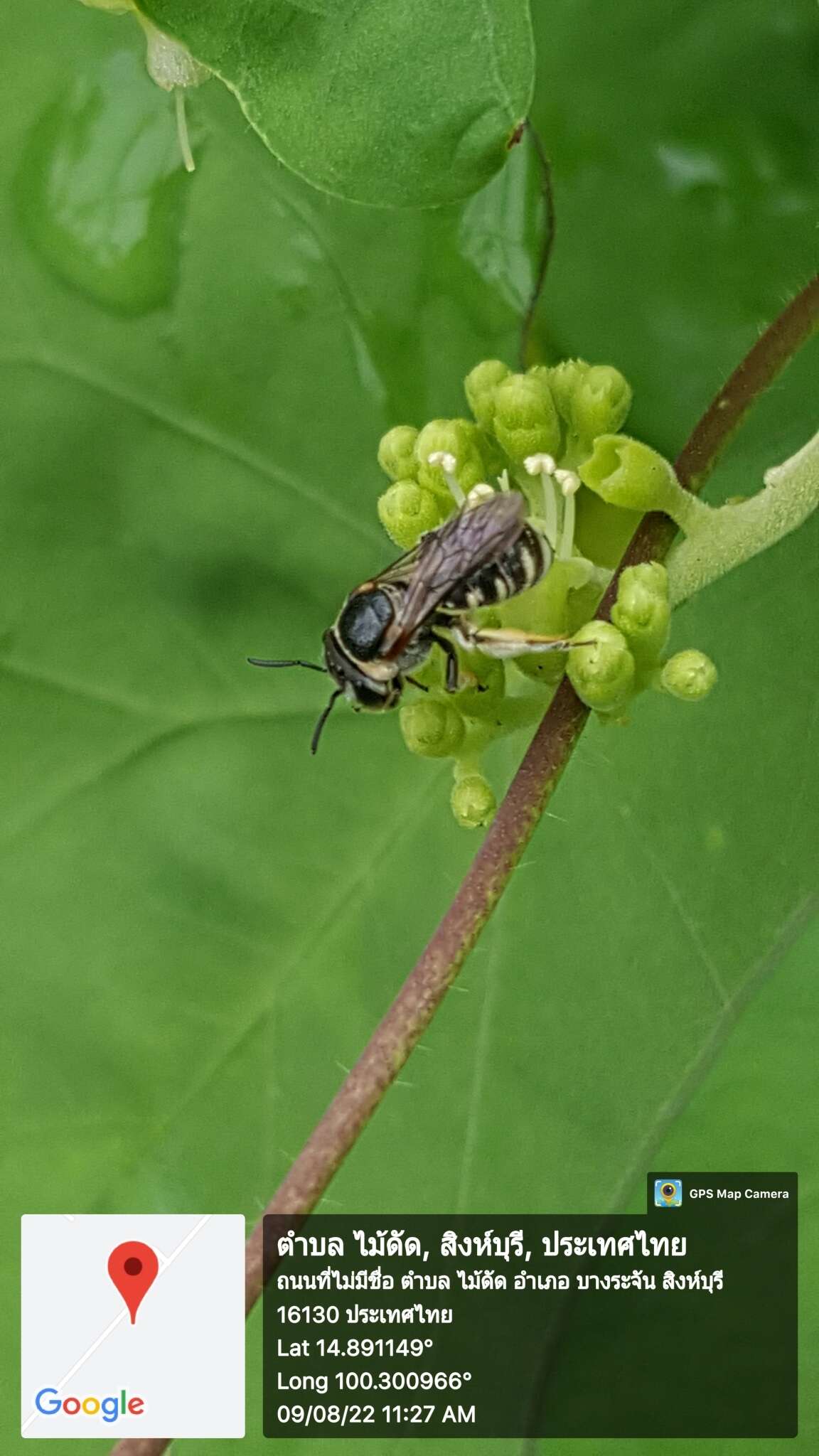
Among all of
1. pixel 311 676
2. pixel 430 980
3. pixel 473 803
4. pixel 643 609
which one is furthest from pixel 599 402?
pixel 311 676

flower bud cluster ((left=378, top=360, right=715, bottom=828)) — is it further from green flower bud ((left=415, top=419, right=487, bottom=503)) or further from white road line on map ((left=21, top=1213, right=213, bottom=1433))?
white road line on map ((left=21, top=1213, right=213, bottom=1433))

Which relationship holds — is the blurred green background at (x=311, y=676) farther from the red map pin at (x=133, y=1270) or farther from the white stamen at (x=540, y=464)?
the white stamen at (x=540, y=464)

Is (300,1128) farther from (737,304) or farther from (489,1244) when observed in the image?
(737,304)

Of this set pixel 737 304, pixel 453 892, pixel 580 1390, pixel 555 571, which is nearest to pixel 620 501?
pixel 555 571

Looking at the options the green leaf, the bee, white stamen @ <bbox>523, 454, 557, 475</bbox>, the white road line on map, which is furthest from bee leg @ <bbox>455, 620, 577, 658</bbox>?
the white road line on map

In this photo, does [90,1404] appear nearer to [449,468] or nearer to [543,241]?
[449,468]
